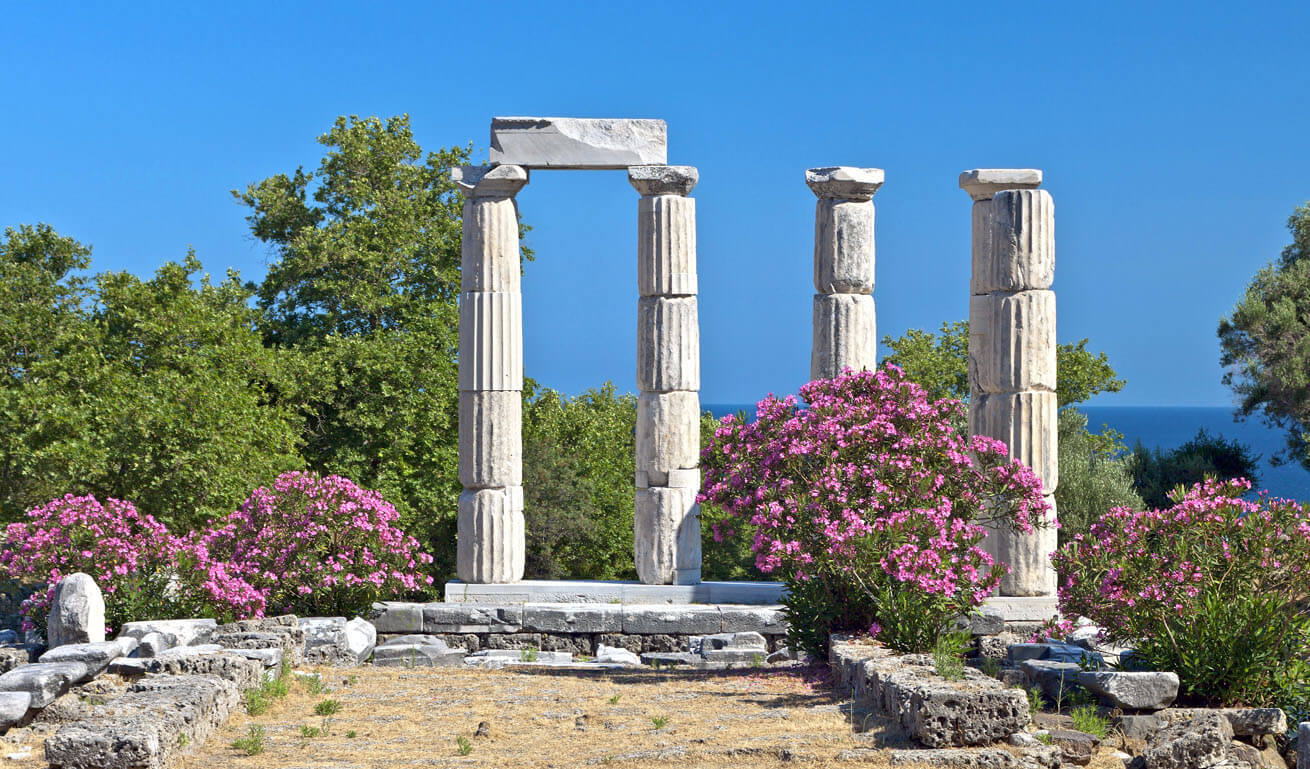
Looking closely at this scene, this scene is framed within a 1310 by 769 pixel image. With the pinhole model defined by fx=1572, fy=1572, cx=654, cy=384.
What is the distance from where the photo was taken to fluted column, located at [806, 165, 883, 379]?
22359 mm

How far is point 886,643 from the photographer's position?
52.0ft

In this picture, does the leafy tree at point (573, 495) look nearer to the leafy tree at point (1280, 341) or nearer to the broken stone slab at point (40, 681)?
the leafy tree at point (1280, 341)

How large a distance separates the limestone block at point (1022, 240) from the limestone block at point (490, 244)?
22.3ft

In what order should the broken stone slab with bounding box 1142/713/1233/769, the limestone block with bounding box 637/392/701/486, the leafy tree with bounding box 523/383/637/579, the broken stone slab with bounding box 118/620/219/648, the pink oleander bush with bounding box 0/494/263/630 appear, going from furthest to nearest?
the leafy tree with bounding box 523/383/637/579, the limestone block with bounding box 637/392/701/486, the pink oleander bush with bounding box 0/494/263/630, the broken stone slab with bounding box 118/620/219/648, the broken stone slab with bounding box 1142/713/1233/769

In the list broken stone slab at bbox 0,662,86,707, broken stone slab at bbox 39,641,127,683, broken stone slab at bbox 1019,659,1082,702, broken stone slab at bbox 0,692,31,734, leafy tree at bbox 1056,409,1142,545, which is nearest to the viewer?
broken stone slab at bbox 0,692,31,734

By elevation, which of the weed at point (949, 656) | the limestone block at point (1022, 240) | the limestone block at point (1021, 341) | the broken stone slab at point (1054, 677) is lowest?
the broken stone slab at point (1054, 677)

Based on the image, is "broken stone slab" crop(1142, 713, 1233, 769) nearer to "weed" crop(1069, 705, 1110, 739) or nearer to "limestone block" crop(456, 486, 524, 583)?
"weed" crop(1069, 705, 1110, 739)

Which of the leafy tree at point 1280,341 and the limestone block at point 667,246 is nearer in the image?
the limestone block at point 667,246

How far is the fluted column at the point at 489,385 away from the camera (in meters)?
22.5

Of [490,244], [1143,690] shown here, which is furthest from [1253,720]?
[490,244]

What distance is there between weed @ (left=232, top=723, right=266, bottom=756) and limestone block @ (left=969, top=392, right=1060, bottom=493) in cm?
1141

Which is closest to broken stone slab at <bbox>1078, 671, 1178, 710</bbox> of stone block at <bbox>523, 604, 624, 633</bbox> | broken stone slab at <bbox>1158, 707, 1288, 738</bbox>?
broken stone slab at <bbox>1158, 707, 1288, 738</bbox>

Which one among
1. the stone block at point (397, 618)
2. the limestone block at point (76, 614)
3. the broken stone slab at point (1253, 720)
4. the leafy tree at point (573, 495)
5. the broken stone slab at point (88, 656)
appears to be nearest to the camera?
the broken stone slab at point (1253, 720)

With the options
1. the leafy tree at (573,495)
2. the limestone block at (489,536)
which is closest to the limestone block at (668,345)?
the limestone block at (489,536)
